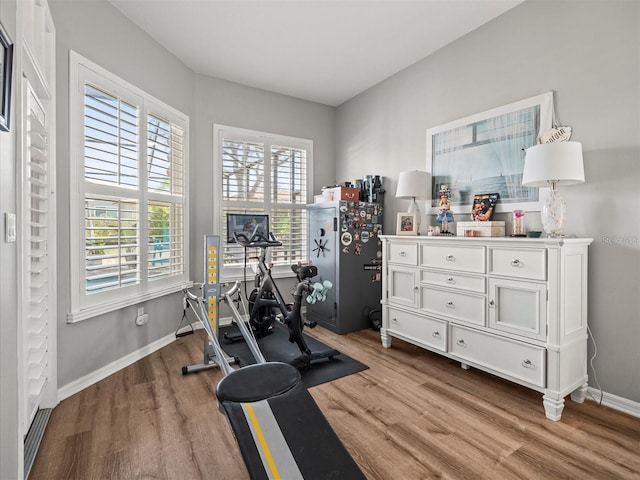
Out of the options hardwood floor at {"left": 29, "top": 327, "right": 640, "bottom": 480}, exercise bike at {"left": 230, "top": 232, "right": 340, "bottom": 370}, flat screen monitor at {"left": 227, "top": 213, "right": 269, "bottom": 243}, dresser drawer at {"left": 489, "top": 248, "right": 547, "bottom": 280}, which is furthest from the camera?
flat screen monitor at {"left": 227, "top": 213, "right": 269, "bottom": 243}

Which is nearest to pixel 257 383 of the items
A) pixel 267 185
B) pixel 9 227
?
pixel 9 227

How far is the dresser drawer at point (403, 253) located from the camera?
301 cm

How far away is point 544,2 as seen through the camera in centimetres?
254

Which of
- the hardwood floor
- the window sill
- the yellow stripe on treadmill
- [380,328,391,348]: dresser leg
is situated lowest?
the hardwood floor

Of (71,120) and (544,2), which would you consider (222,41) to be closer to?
(71,120)

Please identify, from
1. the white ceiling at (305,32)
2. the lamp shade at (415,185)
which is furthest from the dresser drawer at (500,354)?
the white ceiling at (305,32)

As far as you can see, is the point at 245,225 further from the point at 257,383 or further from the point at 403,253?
the point at 257,383

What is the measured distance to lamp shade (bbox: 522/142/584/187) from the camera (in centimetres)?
213

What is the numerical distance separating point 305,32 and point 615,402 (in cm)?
380

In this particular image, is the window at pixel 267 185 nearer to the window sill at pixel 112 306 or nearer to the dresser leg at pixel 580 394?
the window sill at pixel 112 306

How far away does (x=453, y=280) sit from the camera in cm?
270

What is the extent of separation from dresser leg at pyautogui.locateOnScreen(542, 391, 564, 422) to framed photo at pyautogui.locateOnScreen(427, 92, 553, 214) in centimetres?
134

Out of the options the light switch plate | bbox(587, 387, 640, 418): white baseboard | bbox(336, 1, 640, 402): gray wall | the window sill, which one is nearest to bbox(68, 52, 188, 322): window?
the window sill

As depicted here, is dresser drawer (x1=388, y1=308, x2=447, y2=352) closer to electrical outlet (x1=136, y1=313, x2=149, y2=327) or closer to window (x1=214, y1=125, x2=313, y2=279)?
window (x1=214, y1=125, x2=313, y2=279)
